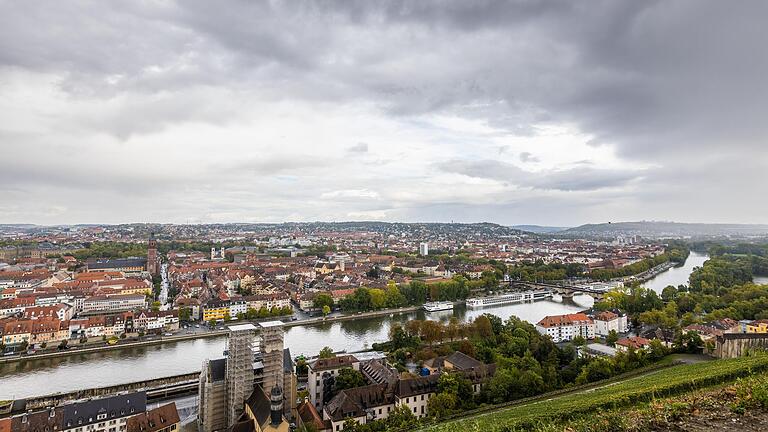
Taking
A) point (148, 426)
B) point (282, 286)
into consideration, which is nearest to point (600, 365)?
point (148, 426)

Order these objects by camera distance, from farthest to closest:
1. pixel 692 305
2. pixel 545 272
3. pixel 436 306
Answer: pixel 545 272 → pixel 436 306 → pixel 692 305

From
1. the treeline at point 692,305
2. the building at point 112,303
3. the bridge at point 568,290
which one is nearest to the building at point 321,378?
the treeline at point 692,305

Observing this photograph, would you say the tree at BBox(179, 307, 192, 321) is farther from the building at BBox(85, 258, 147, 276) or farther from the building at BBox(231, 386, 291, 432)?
the building at BBox(85, 258, 147, 276)

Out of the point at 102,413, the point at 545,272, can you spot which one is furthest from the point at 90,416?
the point at 545,272

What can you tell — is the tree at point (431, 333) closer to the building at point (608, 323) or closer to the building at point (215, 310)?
the building at point (608, 323)

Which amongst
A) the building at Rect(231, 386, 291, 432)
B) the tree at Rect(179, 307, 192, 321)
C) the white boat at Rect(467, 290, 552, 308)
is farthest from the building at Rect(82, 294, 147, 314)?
the white boat at Rect(467, 290, 552, 308)

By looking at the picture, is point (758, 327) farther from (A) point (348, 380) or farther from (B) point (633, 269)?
(B) point (633, 269)
